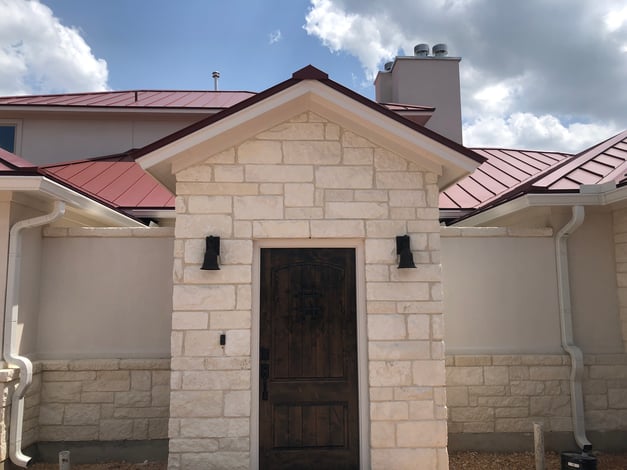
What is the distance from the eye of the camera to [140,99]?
11.5 m

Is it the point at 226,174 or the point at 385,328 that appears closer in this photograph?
the point at 385,328

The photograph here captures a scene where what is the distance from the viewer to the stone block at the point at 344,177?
4.94 m

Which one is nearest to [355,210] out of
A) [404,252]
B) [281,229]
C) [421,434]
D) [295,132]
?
[404,252]

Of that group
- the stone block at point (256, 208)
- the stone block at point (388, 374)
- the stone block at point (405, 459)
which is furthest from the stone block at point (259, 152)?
the stone block at point (405, 459)

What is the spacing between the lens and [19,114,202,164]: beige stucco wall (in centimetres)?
1036

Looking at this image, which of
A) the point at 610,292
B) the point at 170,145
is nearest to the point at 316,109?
the point at 170,145

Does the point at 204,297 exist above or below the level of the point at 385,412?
above

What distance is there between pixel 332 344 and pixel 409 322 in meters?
0.83

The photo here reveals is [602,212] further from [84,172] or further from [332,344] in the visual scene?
[84,172]

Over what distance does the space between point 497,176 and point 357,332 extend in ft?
18.2

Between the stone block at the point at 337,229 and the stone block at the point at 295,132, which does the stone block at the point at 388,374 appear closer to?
the stone block at the point at 337,229

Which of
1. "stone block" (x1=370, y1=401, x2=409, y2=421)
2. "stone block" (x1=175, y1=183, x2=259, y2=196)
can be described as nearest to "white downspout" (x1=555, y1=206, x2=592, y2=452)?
"stone block" (x1=370, y1=401, x2=409, y2=421)

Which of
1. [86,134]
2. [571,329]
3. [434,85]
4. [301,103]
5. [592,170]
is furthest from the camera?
[434,85]

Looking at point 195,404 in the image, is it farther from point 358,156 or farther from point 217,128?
point 358,156
